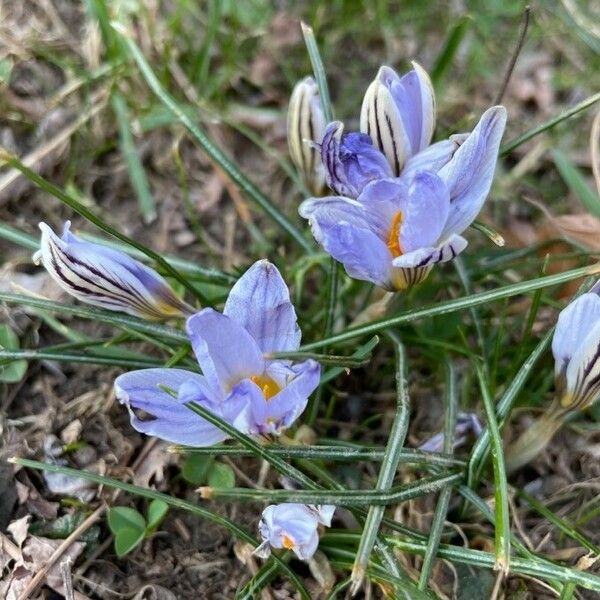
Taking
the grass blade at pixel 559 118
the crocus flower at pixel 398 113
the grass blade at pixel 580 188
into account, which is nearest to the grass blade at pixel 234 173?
the crocus flower at pixel 398 113

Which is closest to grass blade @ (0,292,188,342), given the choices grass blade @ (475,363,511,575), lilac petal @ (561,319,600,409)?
grass blade @ (475,363,511,575)

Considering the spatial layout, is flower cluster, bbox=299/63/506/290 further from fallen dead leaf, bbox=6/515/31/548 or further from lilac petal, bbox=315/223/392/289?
fallen dead leaf, bbox=6/515/31/548

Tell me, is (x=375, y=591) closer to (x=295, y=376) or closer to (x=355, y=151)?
(x=295, y=376)

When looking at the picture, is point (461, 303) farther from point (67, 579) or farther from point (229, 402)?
point (67, 579)

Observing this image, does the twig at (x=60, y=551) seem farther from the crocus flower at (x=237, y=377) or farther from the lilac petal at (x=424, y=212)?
the lilac petal at (x=424, y=212)

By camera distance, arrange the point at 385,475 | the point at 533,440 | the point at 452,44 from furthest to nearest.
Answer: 1. the point at 452,44
2. the point at 533,440
3. the point at 385,475

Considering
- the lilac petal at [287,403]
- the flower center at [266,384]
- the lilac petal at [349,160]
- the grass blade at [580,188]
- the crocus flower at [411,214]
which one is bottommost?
the grass blade at [580,188]

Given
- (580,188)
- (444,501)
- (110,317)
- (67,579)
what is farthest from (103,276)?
(580,188)

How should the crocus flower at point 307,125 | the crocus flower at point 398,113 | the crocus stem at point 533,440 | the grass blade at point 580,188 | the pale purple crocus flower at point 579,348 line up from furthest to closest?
the grass blade at point 580,188, the crocus flower at point 307,125, the crocus stem at point 533,440, the crocus flower at point 398,113, the pale purple crocus flower at point 579,348
